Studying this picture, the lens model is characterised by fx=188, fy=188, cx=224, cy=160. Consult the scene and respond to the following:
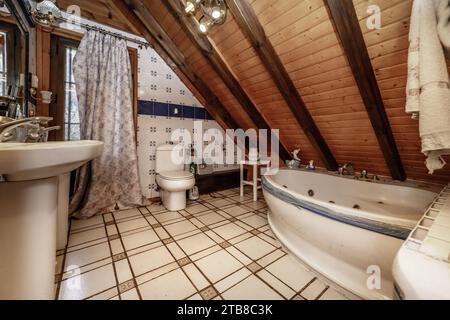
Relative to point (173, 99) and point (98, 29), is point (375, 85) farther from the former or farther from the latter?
point (98, 29)

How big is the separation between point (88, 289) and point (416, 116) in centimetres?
212

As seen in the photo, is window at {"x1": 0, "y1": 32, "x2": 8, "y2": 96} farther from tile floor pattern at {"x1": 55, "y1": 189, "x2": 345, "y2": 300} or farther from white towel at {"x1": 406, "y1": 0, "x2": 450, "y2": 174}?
white towel at {"x1": 406, "y1": 0, "x2": 450, "y2": 174}

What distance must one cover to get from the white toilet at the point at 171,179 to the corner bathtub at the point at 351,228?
1.00 metres

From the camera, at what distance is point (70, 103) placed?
216cm

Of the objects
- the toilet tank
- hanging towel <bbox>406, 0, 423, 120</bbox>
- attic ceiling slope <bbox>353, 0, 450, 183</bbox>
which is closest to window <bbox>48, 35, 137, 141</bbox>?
the toilet tank

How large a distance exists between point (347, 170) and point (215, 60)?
6.65 feet

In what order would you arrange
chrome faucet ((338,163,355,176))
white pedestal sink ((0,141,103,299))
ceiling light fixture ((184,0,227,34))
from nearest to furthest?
1. white pedestal sink ((0,141,103,299))
2. ceiling light fixture ((184,0,227,34))
3. chrome faucet ((338,163,355,176))

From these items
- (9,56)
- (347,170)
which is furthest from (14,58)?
(347,170)

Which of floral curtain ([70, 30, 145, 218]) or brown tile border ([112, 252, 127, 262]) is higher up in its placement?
floral curtain ([70, 30, 145, 218])

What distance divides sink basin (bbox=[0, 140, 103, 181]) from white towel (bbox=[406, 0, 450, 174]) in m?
1.57

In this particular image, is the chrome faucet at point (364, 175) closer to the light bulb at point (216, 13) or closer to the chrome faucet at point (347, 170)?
the chrome faucet at point (347, 170)

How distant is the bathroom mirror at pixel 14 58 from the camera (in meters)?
1.30

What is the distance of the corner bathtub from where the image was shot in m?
1.08

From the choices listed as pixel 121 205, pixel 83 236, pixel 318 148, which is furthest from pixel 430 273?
pixel 121 205
